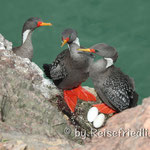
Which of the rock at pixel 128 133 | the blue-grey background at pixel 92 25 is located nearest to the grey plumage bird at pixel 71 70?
the blue-grey background at pixel 92 25

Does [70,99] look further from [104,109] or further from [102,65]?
[102,65]

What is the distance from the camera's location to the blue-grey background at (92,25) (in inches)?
332

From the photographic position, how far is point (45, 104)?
4.64 m

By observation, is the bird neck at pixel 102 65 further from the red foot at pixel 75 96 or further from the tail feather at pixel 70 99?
the tail feather at pixel 70 99

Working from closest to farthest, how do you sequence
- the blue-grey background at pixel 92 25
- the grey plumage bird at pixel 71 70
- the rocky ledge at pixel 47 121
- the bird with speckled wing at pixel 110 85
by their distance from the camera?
the rocky ledge at pixel 47 121, the bird with speckled wing at pixel 110 85, the grey plumage bird at pixel 71 70, the blue-grey background at pixel 92 25

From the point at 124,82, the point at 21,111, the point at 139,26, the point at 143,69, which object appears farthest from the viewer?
the point at 139,26

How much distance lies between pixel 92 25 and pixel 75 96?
3366 mm

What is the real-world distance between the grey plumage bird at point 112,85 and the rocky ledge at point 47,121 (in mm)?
458

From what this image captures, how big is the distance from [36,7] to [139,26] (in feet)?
10.1

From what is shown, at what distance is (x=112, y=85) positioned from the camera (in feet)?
18.4

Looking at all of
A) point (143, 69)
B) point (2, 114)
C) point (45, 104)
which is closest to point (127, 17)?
point (143, 69)

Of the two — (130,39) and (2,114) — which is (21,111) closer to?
(2,114)

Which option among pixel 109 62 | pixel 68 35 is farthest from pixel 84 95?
pixel 68 35

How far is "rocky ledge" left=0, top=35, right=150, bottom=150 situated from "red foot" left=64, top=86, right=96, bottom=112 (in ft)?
0.34
